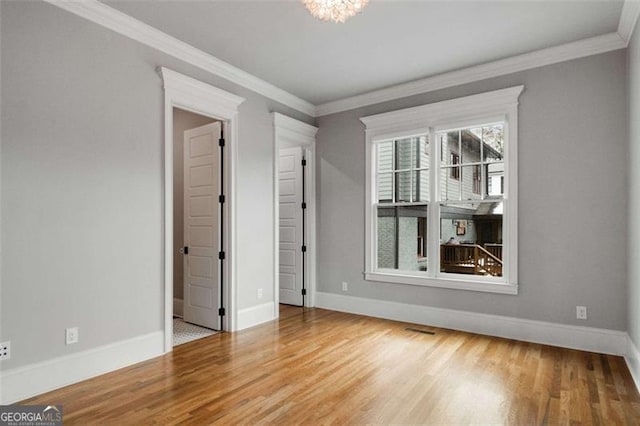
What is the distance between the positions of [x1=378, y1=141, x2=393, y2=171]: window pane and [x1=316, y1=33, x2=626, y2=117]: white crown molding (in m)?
0.63

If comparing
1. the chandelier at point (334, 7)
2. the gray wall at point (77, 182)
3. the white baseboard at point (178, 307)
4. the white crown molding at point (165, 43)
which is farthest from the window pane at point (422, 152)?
the white baseboard at point (178, 307)

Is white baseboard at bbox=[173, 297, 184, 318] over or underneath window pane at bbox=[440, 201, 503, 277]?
underneath

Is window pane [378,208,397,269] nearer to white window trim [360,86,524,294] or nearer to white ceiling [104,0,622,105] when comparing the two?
white window trim [360,86,524,294]

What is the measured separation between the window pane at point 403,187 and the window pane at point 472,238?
0.51 m

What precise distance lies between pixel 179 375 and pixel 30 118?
7.77 ft

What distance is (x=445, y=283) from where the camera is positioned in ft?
15.0

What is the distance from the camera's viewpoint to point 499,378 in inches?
121

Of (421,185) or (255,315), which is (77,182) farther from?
(421,185)

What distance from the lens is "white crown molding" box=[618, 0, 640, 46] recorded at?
9.77 ft

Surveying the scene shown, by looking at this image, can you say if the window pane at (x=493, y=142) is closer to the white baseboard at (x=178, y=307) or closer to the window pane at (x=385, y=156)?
the window pane at (x=385, y=156)

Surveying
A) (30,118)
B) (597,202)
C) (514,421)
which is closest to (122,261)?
(30,118)

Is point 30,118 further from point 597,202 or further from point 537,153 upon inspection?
point 597,202

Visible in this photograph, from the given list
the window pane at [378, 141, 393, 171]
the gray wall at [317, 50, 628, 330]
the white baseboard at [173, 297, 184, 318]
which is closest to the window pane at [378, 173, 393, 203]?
the window pane at [378, 141, 393, 171]

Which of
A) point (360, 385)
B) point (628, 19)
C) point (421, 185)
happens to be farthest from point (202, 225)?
point (628, 19)
